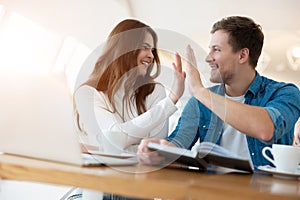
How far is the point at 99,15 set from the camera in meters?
3.80

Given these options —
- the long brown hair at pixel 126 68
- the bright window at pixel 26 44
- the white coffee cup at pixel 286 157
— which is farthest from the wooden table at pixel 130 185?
the bright window at pixel 26 44

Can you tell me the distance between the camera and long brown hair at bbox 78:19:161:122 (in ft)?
4.93

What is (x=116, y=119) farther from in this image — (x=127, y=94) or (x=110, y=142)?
(x=127, y=94)

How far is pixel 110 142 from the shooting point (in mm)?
1181

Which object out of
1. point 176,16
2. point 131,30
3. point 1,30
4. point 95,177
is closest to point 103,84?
point 131,30

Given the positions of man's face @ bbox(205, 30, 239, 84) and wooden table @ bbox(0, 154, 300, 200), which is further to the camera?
man's face @ bbox(205, 30, 239, 84)

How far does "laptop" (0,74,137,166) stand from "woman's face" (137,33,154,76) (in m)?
0.86

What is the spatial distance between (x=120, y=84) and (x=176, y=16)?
2417 mm

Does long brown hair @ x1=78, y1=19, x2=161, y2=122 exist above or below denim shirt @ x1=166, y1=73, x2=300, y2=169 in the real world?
above

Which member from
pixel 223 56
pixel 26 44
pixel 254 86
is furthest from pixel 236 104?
pixel 26 44

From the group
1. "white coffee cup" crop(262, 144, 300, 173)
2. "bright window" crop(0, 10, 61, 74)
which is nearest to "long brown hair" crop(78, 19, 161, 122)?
"white coffee cup" crop(262, 144, 300, 173)

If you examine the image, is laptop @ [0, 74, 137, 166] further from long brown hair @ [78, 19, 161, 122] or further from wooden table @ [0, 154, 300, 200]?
long brown hair @ [78, 19, 161, 122]

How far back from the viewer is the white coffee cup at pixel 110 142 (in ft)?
3.68

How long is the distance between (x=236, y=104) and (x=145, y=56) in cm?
49
